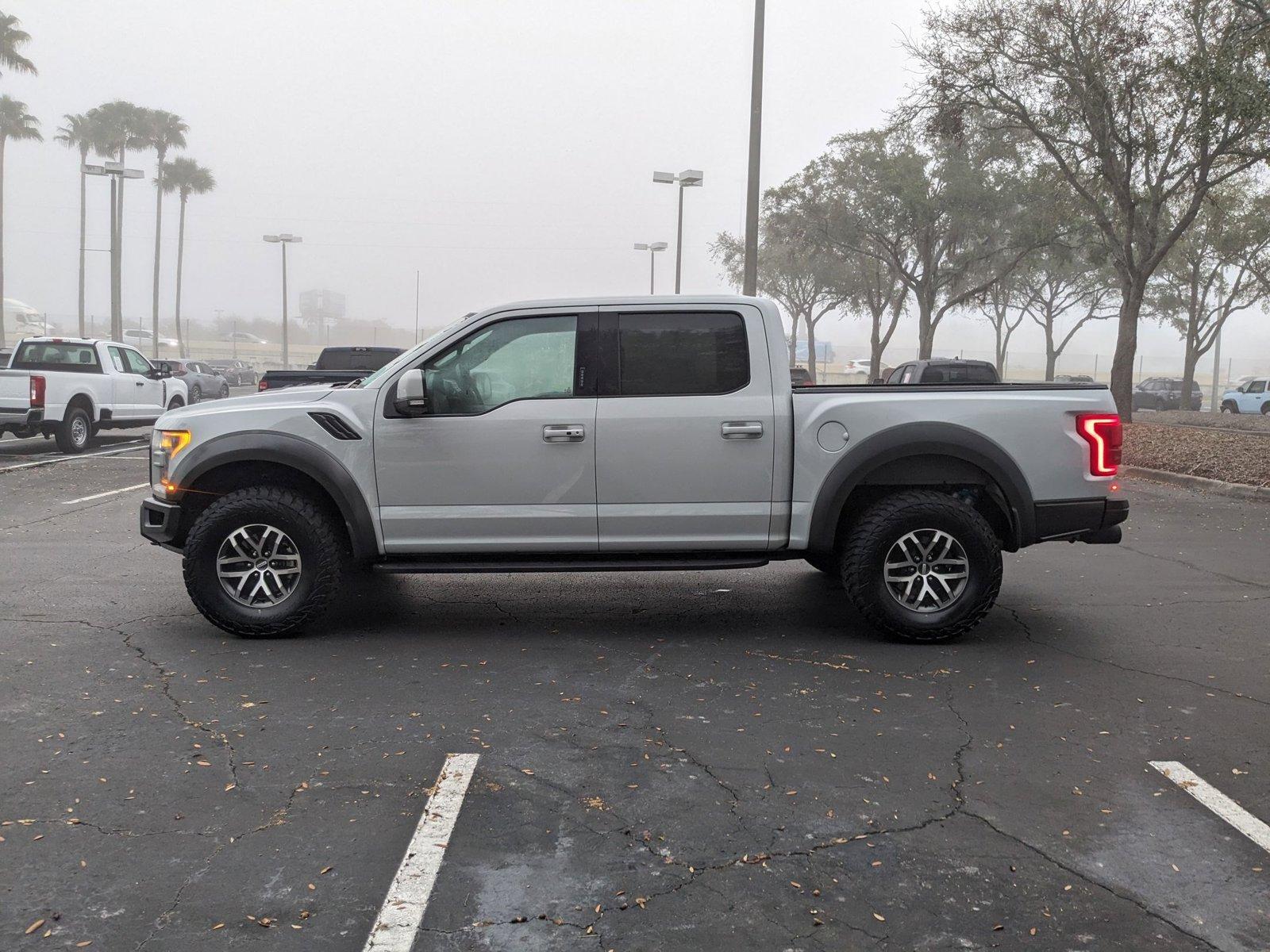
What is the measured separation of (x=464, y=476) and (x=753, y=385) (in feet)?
5.59

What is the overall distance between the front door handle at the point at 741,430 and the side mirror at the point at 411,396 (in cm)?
165

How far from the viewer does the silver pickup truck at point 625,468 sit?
631cm

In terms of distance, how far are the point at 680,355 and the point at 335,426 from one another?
1.99 m

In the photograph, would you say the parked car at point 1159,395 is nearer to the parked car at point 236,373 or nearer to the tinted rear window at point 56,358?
the tinted rear window at point 56,358

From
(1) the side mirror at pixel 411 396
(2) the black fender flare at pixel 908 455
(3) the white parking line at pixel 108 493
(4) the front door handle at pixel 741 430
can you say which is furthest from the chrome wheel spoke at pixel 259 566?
(3) the white parking line at pixel 108 493

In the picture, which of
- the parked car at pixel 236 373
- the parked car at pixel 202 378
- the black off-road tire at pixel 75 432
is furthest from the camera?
the parked car at pixel 236 373

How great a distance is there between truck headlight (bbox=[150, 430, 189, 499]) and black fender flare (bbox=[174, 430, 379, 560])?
0.14 metres

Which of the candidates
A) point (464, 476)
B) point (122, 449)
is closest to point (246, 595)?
point (464, 476)

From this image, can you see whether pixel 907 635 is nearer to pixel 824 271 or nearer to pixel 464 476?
pixel 464 476

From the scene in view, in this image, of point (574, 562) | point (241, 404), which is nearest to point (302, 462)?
point (241, 404)

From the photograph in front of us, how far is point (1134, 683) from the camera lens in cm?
568

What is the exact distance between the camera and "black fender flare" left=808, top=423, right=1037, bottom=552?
6281 mm

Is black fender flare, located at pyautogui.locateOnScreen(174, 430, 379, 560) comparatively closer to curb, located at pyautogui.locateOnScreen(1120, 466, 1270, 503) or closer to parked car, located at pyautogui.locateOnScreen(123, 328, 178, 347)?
curb, located at pyautogui.locateOnScreen(1120, 466, 1270, 503)

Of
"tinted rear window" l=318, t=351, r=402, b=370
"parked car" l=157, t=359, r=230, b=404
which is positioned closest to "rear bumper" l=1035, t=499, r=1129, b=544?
"tinted rear window" l=318, t=351, r=402, b=370
